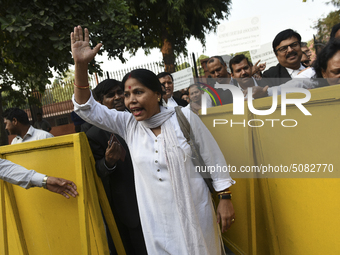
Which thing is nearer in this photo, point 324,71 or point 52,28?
point 324,71

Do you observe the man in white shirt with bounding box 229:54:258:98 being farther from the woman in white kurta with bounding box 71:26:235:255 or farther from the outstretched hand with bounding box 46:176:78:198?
the outstretched hand with bounding box 46:176:78:198

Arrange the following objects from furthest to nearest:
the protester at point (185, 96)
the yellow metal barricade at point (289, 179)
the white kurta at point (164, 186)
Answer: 1. the protester at point (185, 96)
2. the white kurta at point (164, 186)
3. the yellow metal barricade at point (289, 179)

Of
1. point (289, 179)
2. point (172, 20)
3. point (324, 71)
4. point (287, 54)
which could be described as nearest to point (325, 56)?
point (324, 71)

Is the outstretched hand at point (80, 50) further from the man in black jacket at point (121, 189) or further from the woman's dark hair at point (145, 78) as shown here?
the man in black jacket at point (121, 189)

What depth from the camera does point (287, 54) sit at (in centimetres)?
249

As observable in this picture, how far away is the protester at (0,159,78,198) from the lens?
7.14 feet

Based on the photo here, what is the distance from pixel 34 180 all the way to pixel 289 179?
1.97m

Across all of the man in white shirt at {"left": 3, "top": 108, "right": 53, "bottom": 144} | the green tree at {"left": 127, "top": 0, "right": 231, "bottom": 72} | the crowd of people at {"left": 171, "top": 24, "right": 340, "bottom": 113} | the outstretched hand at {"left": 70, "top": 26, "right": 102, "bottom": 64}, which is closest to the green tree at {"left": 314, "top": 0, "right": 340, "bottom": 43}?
the crowd of people at {"left": 171, "top": 24, "right": 340, "bottom": 113}

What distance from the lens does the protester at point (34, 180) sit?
2.18 metres

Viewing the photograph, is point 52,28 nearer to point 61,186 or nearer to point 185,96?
point 185,96

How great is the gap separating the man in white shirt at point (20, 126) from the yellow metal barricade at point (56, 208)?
0.74 m

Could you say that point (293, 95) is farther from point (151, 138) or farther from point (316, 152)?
point (151, 138)

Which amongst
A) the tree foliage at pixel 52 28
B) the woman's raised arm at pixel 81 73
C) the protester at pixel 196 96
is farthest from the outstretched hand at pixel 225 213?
the tree foliage at pixel 52 28

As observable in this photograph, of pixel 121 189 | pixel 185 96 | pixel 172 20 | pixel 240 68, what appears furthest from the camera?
pixel 172 20
